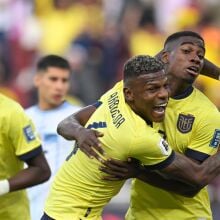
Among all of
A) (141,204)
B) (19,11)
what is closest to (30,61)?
(19,11)

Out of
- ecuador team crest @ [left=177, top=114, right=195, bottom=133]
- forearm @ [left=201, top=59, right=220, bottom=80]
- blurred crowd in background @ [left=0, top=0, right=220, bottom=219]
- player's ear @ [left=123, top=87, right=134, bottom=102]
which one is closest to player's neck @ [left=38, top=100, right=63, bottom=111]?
forearm @ [left=201, top=59, right=220, bottom=80]

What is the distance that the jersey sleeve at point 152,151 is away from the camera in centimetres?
549

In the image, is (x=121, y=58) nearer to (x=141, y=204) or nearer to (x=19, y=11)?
(x=19, y=11)

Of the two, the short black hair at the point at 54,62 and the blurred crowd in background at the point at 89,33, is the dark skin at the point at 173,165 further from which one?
the blurred crowd in background at the point at 89,33

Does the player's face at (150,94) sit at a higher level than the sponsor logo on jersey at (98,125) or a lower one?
higher

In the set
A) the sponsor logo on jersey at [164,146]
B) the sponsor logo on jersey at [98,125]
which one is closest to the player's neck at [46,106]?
the sponsor logo on jersey at [98,125]

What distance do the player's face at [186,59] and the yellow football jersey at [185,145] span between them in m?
0.17

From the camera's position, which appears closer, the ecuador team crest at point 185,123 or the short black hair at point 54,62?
the ecuador team crest at point 185,123

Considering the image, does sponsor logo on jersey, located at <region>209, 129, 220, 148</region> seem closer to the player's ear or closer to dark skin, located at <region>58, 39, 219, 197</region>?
dark skin, located at <region>58, 39, 219, 197</region>

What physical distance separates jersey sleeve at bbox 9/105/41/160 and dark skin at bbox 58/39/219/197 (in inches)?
16.7

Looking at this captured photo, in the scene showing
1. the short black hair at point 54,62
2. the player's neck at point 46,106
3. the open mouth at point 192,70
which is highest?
the open mouth at point 192,70

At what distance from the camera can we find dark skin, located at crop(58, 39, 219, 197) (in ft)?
18.3

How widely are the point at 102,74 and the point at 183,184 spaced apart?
797cm

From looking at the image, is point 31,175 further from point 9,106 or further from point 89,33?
point 89,33
